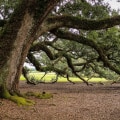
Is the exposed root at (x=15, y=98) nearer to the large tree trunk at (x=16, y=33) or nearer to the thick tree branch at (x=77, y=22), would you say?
the large tree trunk at (x=16, y=33)

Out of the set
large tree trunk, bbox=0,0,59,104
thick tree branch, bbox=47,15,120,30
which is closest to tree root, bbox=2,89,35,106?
large tree trunk, bbox=0,0,59,104

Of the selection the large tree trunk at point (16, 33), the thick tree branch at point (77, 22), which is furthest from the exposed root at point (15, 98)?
the thick tree branch at point (77, 22)

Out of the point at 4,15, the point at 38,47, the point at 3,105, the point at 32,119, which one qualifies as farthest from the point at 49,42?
the point at 32,119

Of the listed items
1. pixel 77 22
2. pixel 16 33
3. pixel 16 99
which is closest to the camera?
pixel 16 33

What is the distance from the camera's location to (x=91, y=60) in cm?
2531

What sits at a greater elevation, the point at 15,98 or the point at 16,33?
the point at 16,33

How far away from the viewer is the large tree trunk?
11789 millimetres

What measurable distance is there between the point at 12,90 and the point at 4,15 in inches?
262

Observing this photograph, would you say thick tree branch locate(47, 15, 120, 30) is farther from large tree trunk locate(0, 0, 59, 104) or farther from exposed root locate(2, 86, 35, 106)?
exposed root locate(2, 86, 35, 106)

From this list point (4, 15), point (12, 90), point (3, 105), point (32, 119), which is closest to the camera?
point (32, 119)

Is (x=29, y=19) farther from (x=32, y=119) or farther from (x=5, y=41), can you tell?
(x=32, y=119)

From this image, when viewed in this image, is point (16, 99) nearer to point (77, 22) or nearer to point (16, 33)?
point (16, 33)

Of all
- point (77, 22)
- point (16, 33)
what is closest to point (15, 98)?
point (16, 33)

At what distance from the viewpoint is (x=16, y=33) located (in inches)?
467
